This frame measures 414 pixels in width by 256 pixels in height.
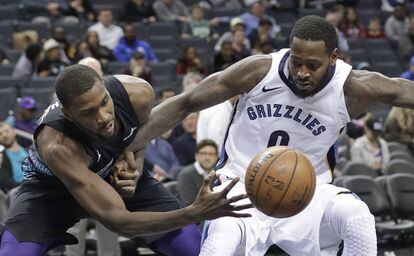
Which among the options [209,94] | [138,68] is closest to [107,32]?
[138,68]

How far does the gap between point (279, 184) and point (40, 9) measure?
1035 cm

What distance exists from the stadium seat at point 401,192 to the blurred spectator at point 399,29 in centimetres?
692

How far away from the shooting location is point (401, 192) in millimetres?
9000

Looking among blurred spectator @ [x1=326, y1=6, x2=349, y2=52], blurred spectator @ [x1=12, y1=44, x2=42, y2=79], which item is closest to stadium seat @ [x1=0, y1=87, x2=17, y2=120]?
blurred spectator @ [x1=12, y1=44, x2=42, y2=79]

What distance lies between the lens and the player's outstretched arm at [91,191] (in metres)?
4.68

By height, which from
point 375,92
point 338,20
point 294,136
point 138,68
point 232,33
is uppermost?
point 375,92

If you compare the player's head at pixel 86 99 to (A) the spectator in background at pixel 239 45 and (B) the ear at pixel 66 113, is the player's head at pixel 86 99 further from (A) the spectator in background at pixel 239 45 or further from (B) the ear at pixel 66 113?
(A) the spectator in background at pixel 239 45

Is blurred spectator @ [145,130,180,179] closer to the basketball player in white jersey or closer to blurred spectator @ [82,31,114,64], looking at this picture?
blurred spectator @ [82,31,114,64]

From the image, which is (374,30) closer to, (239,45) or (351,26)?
(351,26)

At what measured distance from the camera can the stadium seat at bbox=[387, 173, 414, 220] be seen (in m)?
8.98

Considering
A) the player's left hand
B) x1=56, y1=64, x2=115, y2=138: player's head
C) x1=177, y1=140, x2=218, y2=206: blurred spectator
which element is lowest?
x1=177, y1=140, x2=218, y2=206: blurred spectator

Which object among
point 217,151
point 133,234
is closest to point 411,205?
point 217,151

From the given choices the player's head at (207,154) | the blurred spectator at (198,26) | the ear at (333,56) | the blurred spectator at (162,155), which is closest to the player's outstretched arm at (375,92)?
the ear at (333,56)

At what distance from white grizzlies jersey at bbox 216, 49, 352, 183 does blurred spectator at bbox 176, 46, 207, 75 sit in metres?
7.46
